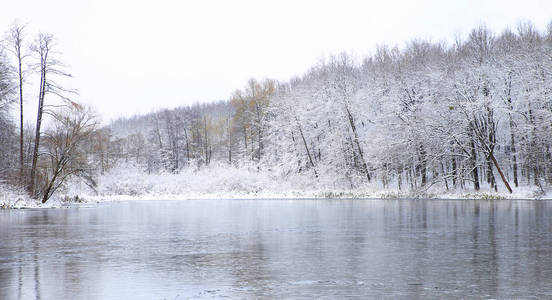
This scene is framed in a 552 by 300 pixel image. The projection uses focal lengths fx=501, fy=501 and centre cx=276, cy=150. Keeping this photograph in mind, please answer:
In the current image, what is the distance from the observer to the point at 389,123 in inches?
1725

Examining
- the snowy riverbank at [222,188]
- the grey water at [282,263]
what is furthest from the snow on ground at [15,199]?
the grey water at [282,263]

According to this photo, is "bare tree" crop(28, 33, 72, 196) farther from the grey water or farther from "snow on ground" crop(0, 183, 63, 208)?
the grey water

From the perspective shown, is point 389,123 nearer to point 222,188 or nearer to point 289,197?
point 289,197

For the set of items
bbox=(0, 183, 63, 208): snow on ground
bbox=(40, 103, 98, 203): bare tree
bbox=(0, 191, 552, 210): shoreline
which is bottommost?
bbox=(0, 191, 552, 210): shoreline

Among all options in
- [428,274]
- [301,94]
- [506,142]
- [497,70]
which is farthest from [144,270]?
[301,94]

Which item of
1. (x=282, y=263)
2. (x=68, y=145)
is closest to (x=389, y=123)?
(x=68, y=145)

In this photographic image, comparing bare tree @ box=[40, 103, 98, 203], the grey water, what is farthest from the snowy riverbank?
the grey water

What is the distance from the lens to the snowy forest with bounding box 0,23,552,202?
34.6m

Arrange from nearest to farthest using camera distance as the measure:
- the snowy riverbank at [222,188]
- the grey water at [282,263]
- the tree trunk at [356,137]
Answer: the grey water at [282,263], the snowy riverbank at [222,188], the tree trunk at [356,137]

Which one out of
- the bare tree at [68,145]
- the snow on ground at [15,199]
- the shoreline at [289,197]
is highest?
the bare tree at [68,145]

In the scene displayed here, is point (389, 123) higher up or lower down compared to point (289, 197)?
higher up

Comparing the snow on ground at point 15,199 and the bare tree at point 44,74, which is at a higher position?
the bare tree at point 44,74

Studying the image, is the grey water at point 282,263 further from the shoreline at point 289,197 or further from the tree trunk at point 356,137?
the tree trunk at point 356,137

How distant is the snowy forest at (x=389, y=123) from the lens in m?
34.6
